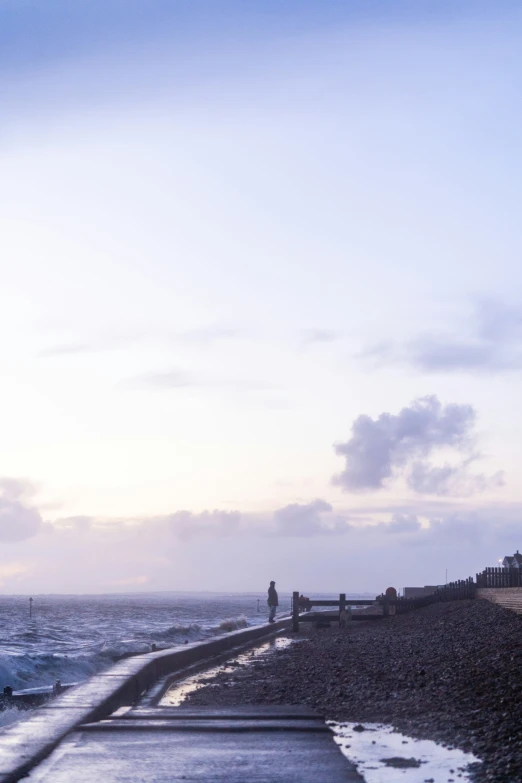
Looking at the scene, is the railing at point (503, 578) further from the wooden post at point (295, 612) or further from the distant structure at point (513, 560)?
the distant structure at point (513, 560)

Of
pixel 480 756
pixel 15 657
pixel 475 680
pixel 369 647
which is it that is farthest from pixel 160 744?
pixel 15 657

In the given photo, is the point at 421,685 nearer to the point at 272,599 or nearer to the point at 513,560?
the point at 272,599

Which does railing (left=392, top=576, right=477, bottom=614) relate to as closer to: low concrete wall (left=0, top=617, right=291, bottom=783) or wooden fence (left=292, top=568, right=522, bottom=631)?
wooden fence (left=292, top=568, right=522, bottom=631)

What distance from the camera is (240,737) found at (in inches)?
303

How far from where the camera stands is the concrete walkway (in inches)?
242

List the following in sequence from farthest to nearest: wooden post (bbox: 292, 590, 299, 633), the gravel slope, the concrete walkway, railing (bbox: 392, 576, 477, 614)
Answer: railing (bbox: 392, 576, 477, 614), wooden post (bbox: 292, 590, 299, 633), the gravel slope, the concrete walkway

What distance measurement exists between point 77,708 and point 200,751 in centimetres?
213

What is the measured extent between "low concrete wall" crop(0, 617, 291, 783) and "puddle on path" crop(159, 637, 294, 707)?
1.12 ft

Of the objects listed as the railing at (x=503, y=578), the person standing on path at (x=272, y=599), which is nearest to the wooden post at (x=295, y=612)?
the person standing on path at (x=272, y=599)

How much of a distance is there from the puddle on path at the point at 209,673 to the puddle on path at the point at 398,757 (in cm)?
337

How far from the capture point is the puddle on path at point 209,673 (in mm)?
12031

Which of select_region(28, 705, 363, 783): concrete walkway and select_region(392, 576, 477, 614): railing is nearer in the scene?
select_region(28, 705, 363, 783): concrete walkway

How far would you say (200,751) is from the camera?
702cm

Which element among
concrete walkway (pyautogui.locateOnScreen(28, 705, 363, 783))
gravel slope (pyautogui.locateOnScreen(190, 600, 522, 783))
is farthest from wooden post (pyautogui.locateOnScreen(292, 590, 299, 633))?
concrete walkway (pyautogui.locateOnScreen(28, 705, 363, 783))
